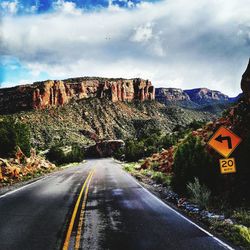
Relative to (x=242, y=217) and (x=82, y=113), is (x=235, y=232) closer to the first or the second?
(x=242, y=217)

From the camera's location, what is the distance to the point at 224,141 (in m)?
12.1

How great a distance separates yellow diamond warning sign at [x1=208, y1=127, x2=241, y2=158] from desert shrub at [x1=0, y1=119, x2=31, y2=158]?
91.5 feet

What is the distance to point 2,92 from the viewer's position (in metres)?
182

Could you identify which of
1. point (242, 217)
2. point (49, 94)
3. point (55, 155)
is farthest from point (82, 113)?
point (242, 217)

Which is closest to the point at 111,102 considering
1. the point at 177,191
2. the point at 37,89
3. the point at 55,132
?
the point at 37,89

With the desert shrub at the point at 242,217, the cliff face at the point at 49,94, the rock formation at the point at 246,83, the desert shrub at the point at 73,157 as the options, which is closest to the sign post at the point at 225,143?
the desert shrub at the point at 242,217

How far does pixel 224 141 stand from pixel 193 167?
176 inches

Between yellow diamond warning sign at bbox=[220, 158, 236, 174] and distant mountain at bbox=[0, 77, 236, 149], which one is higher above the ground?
distant mountain at bbox=[0, 77, 236, 149]

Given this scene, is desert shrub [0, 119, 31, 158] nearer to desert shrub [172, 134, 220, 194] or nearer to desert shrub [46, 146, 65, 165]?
desert shrub [172, 134, 220, 194]

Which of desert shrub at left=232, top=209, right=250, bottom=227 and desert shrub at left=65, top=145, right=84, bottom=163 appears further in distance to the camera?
desert shrub at left=65, top=145, right=84, bottom=163

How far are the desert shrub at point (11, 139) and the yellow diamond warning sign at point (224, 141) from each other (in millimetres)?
27879

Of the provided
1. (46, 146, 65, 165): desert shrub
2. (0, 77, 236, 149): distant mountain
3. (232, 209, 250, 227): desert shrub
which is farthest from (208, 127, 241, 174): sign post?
(0, 77, 236, 149): distant mountain

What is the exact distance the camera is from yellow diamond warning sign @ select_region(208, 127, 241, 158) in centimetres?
1191

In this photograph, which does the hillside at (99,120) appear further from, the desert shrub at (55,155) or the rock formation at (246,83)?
the rock formation at (246,83)
